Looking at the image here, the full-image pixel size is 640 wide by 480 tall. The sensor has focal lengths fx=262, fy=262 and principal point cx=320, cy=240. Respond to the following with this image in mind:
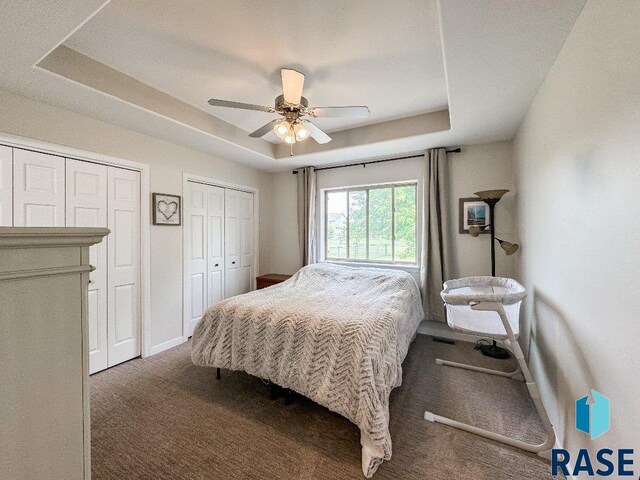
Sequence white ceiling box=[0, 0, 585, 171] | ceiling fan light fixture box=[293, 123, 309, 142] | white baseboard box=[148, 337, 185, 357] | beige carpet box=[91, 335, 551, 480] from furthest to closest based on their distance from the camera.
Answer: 1. white baseboard box=[148, 337, 185, 357]
2. ceiling fan light fixture box=[293, 123, 309, 142]
3. beige carpet box=[91, 335, 551, 480]
4. white ceiling box=[0, 0, 585, 171]

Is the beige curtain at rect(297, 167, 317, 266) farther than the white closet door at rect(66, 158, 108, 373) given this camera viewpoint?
Yes

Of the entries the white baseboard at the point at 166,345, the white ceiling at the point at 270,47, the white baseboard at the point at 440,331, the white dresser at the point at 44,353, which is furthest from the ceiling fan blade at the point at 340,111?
the white baseboard at the point at 166,345

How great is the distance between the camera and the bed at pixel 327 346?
5.15ft

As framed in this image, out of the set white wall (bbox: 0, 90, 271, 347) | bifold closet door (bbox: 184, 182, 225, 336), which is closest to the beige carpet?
white wall (bbox: 0, 90, 271, 347)

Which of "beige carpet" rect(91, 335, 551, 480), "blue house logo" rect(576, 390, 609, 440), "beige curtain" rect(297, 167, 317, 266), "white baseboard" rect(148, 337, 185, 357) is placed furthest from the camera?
"beige curtain" rect(297, 167, 317, 266)

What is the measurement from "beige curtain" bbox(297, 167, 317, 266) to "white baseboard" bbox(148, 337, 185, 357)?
76.5 inches

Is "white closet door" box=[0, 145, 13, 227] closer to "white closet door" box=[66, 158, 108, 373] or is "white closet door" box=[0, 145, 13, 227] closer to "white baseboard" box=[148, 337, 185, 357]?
"white closet door" box=[66, 158, 108, 373]

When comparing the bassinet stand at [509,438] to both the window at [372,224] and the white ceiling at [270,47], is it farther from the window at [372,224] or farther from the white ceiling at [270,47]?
the window at [372,224]

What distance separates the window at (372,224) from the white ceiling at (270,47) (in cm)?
144

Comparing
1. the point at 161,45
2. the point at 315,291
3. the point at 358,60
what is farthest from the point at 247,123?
the point at 315,291

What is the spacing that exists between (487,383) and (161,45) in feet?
12.1

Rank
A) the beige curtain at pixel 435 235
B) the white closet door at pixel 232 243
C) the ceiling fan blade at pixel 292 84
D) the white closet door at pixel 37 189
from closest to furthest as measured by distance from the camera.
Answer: the ceiling fan blade at pixel 292 84 < the white closet door at pixel 37 189 < the beige curtain at pixel 435 235 < the white closet door at pixel 232 243

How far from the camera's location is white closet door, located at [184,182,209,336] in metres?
3.30

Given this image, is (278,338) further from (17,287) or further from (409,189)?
(409,189)
